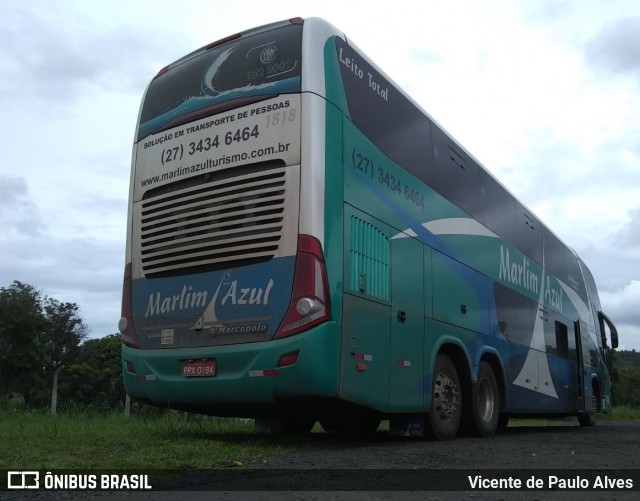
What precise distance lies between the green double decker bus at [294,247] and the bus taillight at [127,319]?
0.07ft

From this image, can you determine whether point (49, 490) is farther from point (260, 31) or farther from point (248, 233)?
point (260, 31)

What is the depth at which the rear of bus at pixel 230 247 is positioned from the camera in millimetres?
6238

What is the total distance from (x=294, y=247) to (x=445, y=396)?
3.30 meters

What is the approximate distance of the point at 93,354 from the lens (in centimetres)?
5944

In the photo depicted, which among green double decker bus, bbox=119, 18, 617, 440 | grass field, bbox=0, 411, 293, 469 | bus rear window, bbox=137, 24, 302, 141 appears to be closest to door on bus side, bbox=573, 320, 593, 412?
green double decker bus, bbox=119, 18, 617, 440

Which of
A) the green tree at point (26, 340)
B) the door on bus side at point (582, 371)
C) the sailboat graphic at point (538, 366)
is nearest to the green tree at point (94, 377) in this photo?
the green tree at point (26, 340)

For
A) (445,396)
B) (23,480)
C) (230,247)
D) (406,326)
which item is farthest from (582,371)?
(23,480)

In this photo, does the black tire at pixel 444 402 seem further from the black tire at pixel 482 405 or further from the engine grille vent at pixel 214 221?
the engine grille vent at pixel 214 221

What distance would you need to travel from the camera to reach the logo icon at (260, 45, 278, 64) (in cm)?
703

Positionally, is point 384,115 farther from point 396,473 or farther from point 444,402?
point 396,473

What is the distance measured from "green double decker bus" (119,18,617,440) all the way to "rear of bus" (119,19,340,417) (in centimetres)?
2

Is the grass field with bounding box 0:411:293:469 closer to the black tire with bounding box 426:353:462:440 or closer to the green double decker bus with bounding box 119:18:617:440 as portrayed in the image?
the green double decker bus with bounding box 119:18:617:440

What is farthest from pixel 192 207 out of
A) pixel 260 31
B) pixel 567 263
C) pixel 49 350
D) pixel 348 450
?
pixel 49 350

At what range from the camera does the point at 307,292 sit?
6.17 meters
